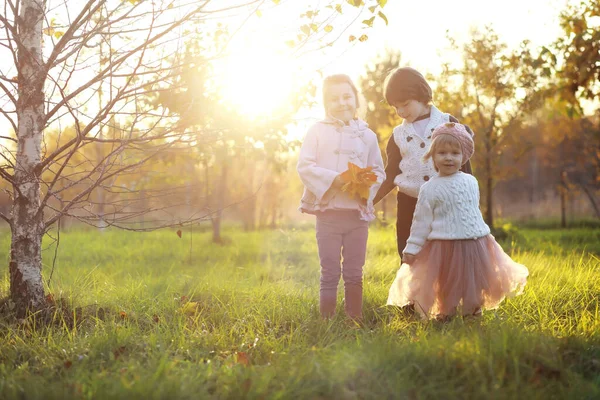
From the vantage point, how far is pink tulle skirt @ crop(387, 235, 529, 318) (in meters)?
3.19

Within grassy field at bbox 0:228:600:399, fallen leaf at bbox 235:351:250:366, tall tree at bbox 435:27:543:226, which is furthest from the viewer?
tall tree at bbox 435:27:543:226

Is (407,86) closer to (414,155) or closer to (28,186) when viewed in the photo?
(414,155)

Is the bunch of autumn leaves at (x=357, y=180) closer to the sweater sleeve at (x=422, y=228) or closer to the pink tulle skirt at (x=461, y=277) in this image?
the sweater sleeve at (x=422, y=228)

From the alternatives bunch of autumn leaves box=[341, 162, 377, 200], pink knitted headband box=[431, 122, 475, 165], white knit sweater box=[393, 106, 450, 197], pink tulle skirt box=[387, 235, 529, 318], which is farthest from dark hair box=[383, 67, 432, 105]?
pink tulle skirt box=[387, 235, 529, 318]

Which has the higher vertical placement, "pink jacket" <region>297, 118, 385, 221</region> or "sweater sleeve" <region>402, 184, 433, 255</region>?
"pink jacket" <region>297, 118, 385, 221</region>

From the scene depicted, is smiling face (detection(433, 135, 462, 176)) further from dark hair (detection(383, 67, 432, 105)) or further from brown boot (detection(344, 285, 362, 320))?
brown boot (detection(344, 285, 362, 320))

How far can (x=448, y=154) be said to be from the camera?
10.7ft

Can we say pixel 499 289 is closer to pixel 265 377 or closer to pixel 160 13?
pixel 265 377

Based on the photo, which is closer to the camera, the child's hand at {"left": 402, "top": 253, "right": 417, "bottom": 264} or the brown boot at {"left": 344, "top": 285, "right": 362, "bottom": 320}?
the child's hand at {"left": 402, "top": 253, "right": 417, "bottom": 264}

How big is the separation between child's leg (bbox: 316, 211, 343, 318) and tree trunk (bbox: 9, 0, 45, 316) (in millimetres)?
2014

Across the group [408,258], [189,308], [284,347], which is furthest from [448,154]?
[189,308]

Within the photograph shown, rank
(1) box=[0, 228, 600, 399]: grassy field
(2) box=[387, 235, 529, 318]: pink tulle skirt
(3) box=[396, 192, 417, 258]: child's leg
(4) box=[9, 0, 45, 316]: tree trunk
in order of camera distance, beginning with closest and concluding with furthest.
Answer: (1) box=[0, 228, 600, 399]: grassy field → (2) box=[387, 235, 529, 318]: pink tulle skirt → (4) box=[9, 0, 45, 316]: tree trunk → (3) box=[396, 192, 417, 258]: child's leg

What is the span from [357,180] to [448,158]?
61cm

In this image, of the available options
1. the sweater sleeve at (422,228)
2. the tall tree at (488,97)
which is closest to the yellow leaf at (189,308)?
the sweater sleeve at (422,228)
